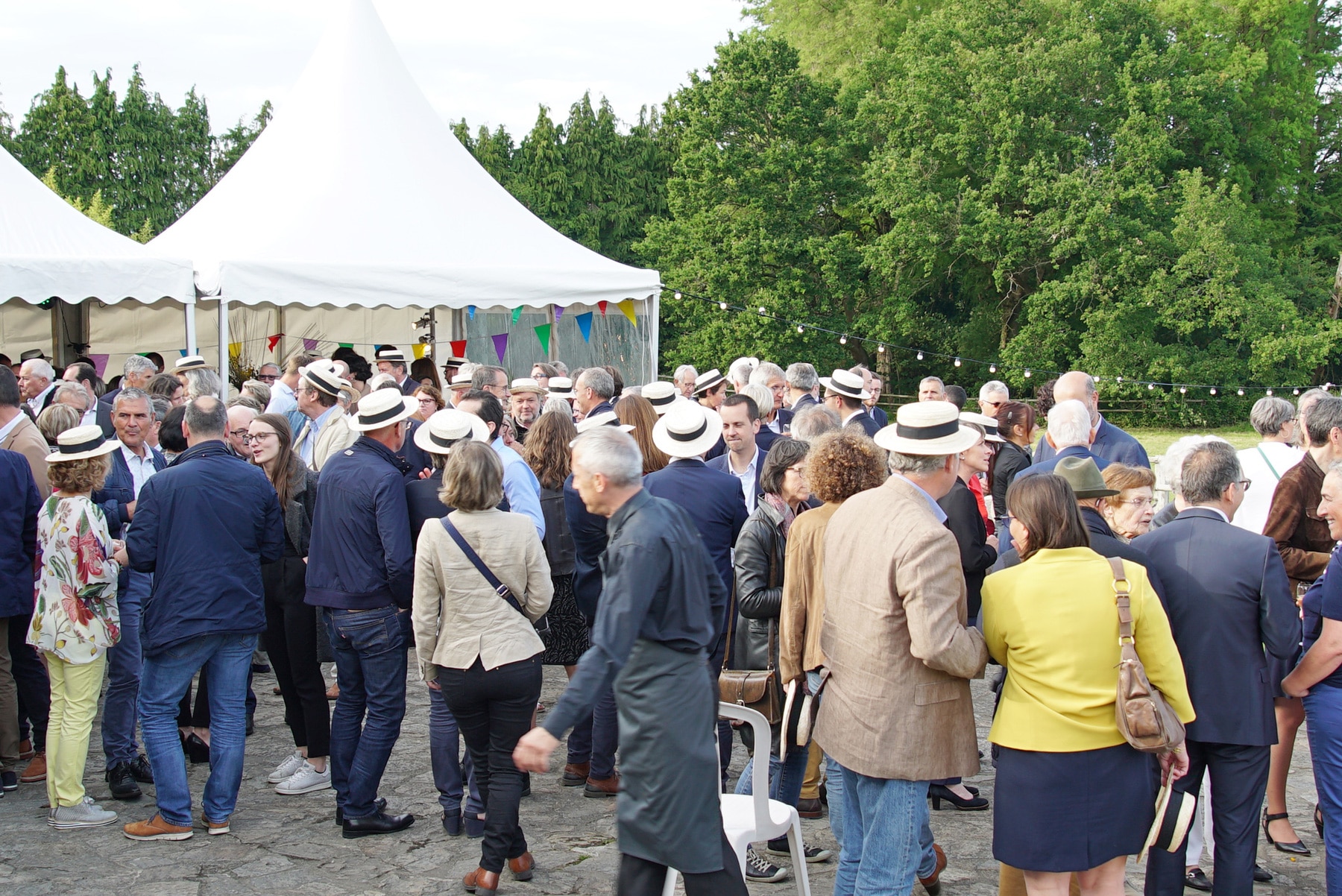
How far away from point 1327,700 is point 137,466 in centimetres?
485

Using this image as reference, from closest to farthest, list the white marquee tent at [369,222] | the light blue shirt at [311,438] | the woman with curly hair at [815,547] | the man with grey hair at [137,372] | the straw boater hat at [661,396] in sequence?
1. the woman with curly hair at [815,547]
2. the light blue shirt at [311,438]
3. the straw boater hat at [661,396]
4. the man with grey hair at [137,372]
5. the white marquee tent at [369,222]

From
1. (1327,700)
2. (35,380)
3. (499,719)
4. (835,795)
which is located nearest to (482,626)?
(499,719)

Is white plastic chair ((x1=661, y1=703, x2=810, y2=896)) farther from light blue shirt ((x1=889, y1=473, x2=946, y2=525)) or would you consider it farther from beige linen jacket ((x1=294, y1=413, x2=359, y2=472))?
beige linen jacket ((x1=294, y1=413, x2=359, y2=472))

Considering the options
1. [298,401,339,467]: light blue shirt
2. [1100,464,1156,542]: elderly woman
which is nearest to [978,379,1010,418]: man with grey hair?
[1100,464,1156,542]: elderly woman

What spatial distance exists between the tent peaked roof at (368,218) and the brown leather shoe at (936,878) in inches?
297

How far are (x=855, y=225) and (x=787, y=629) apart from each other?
89.3 ft

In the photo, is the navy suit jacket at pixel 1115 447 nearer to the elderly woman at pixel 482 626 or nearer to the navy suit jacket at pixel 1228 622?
the navy suit jacket at pixel 1228 622

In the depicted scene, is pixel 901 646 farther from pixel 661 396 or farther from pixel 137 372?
pixel 137 372

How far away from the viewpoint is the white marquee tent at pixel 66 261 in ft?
28.5

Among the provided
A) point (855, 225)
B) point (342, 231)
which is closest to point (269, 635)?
point (342, 231)

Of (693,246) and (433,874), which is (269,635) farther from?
(693,246)

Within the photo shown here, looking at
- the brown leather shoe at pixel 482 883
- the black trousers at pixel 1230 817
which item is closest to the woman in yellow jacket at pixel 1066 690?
the black trousers at pixel 1230 817

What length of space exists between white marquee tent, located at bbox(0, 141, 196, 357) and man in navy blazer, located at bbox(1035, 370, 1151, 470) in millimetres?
7140

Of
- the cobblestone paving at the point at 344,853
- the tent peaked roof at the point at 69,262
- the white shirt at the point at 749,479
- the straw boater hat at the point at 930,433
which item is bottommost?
the cobblestone paving at the point at 344,853
